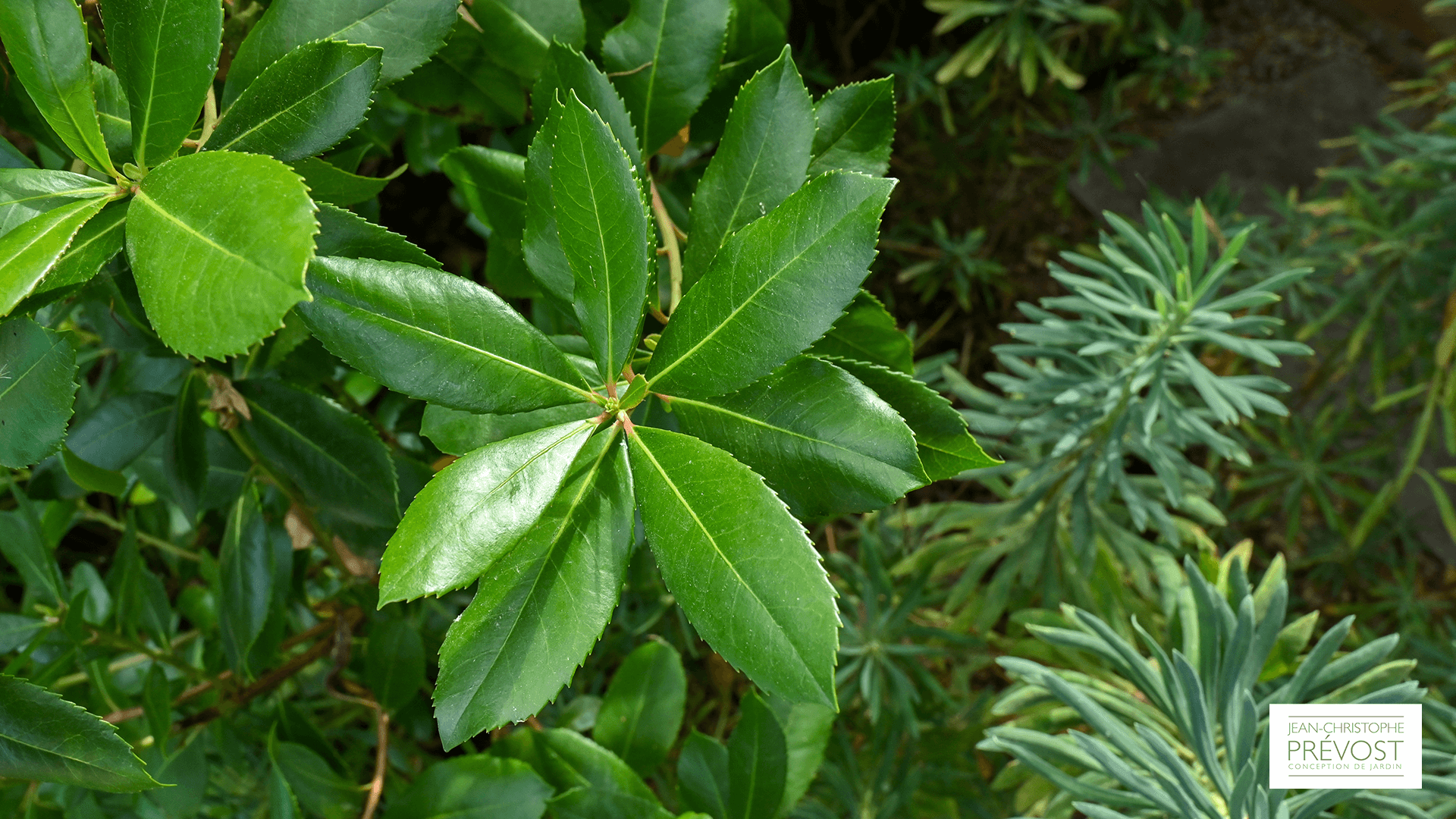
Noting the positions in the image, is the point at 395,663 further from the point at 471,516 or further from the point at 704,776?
the point at 471,516

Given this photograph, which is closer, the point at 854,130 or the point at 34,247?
the point at 34,247

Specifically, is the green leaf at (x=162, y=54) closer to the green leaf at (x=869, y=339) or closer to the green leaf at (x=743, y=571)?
the green leaf at (x=743, y=571)

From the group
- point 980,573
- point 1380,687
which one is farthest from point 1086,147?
point 1380,687

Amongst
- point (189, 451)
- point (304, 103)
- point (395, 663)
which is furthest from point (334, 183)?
point (395, 663)

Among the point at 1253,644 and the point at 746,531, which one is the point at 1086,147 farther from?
the point at 746,531

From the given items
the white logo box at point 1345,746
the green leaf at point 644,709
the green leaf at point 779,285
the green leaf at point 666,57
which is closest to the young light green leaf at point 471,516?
the green leaf at point 779,285
